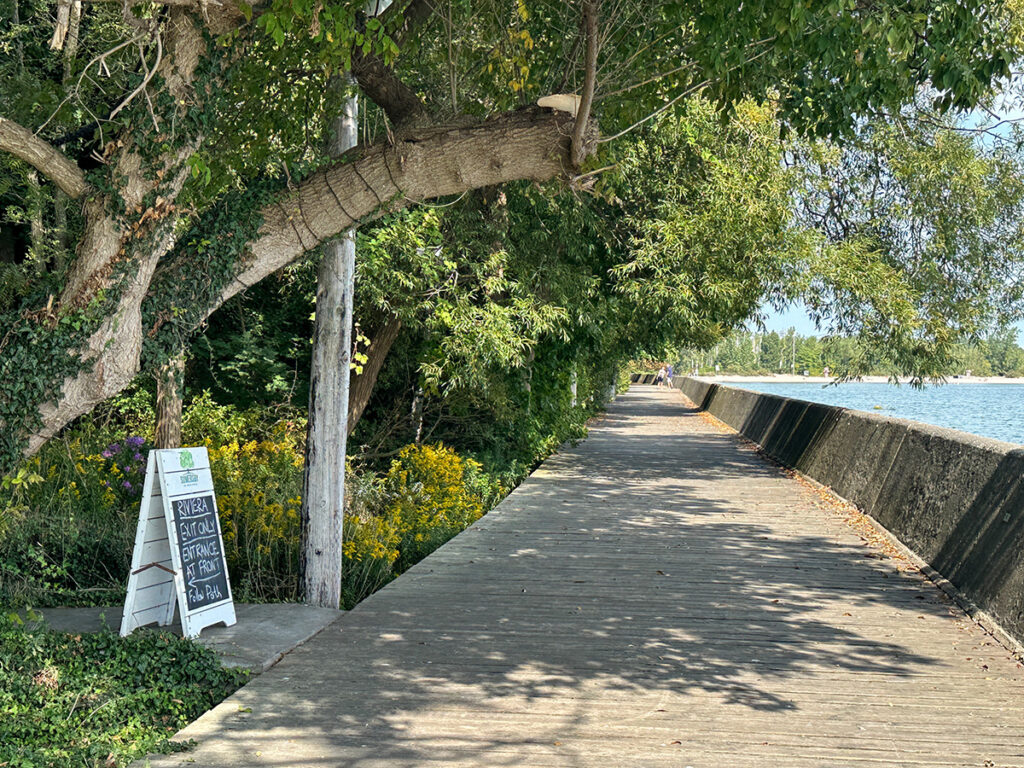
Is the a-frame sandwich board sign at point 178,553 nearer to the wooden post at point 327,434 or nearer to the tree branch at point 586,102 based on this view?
the wooden post at point 327,434

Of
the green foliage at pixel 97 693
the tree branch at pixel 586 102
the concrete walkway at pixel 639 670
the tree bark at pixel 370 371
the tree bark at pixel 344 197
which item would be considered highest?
the tree branch at pixel 586 102

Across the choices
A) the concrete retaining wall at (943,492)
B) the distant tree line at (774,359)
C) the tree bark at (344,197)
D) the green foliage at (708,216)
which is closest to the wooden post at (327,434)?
the tree bark at (344,197)

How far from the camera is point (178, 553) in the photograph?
7453mm

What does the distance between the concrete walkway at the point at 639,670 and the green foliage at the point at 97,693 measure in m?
0.28

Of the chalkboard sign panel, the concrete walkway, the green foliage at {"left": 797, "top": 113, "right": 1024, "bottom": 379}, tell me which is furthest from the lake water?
the chalkboard sign panel

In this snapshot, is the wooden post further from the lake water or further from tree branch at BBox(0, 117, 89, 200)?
the lake water

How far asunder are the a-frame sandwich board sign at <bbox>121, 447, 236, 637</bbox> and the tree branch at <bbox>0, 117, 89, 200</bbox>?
2009 mm

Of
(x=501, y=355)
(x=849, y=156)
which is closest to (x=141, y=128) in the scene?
(x=501, y=355)

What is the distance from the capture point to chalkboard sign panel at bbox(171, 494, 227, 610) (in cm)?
751

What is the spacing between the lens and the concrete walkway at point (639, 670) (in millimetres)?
5449

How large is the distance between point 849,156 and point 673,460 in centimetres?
692

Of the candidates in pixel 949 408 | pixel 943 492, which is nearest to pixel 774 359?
pixel 949 408

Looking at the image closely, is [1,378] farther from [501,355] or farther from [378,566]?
[501,355]

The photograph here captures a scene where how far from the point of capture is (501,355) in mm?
14305
